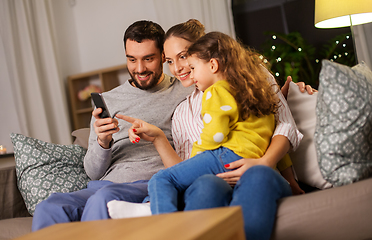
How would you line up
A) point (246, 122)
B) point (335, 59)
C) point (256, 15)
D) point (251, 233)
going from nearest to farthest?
point (251, 233) → point (246, 122) → point (335, 59) → point (256, 15)

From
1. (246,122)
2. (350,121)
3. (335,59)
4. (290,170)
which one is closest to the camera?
(350,121)

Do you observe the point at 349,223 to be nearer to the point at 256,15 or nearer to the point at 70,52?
the point at 256,15

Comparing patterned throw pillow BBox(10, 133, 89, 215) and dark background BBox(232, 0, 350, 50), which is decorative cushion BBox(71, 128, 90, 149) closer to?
patterned throw pillow BBox(10, 133, 89, 215)

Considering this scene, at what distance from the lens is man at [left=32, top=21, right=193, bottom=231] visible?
1333 mm

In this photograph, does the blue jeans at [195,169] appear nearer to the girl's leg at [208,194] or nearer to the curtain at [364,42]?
the girl's leg at [208,194]

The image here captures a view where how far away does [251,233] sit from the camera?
875 mm

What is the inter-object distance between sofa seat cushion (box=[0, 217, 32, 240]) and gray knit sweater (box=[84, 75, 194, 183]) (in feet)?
1.06

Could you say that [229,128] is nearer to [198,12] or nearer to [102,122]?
[102,122]

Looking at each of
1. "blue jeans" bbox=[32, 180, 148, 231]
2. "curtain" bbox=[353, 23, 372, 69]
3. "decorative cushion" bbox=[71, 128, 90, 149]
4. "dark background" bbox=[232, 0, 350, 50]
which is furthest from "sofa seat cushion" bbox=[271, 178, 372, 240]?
"dark background" bbox=[232, 0, 350, 50]

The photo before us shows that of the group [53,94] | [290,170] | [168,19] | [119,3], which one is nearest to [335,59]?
[168,19]

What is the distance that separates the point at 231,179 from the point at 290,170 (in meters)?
0.31

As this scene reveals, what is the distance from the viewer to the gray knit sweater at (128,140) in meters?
1.49

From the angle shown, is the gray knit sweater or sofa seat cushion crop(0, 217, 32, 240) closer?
sofa seat cushion crop(0, 217, 32, 240)

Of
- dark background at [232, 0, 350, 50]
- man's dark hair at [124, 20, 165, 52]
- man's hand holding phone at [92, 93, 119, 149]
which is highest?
dark background at [232, 0, 350, 50]
